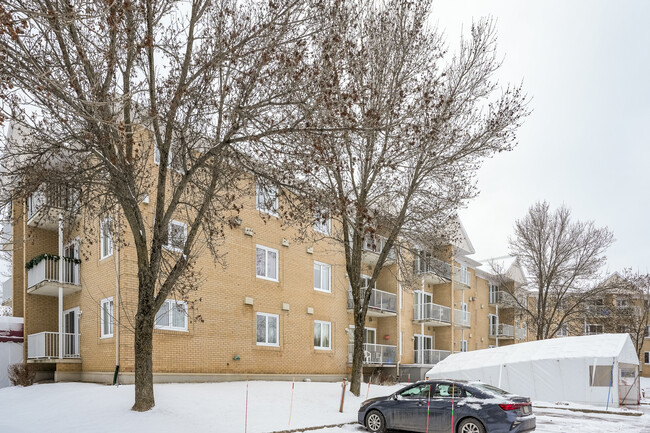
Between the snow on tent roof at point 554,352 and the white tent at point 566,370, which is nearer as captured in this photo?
the white tent at point 566,370

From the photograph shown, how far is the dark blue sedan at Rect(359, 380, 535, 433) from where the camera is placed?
11.4 metres

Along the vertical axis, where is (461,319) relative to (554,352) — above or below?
below

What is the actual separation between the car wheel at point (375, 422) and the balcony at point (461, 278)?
2482 centimetres

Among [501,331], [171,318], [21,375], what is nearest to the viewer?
[171,318]

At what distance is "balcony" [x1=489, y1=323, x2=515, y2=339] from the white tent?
20841 millimetres

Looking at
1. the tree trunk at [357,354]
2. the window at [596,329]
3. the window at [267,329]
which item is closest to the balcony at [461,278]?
the window at [596,329]

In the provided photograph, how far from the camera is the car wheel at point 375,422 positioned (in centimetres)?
1300

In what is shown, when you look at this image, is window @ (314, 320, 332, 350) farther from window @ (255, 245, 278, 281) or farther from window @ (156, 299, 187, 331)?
window @ (156, 299, 187, 331)

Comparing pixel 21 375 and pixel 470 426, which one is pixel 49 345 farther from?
pixel 470 426

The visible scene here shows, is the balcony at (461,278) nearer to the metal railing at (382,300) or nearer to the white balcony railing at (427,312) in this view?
the white balcony railing at (427,312)

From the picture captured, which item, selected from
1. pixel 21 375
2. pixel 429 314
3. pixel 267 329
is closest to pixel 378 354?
pixel 429 314

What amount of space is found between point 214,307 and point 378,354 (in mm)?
12268

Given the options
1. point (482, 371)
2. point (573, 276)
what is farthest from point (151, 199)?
point (573, 276)

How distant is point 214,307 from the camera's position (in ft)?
65.8
